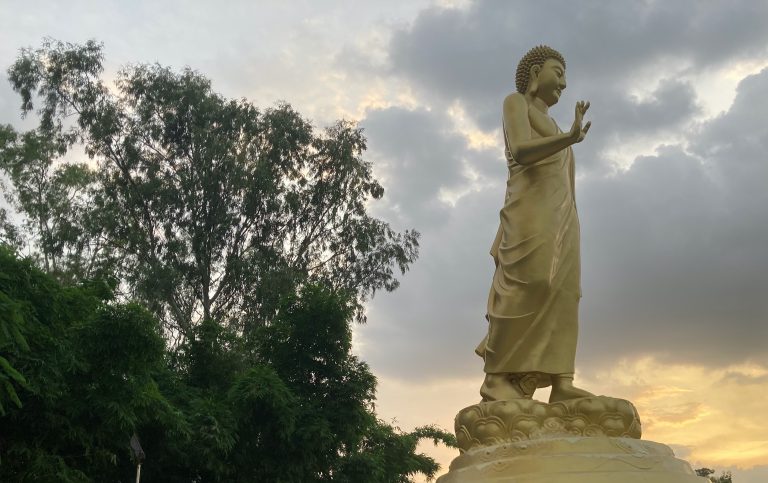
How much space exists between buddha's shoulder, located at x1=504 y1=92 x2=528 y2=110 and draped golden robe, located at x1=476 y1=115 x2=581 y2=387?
79 centimetres

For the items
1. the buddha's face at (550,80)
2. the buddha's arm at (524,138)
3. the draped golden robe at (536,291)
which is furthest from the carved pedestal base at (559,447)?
the buddha's face at (550,80)

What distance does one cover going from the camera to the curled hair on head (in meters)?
8.25

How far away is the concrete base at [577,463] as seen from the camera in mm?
5945

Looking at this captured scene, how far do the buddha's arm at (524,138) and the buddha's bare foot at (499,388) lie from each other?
1840mm

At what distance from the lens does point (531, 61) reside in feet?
27.2

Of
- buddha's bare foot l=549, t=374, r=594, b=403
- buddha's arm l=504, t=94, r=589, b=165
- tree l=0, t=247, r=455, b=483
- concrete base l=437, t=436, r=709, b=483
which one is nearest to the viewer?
concrete base l=437, t=436, r=709, b=483

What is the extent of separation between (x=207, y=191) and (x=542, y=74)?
15755mm

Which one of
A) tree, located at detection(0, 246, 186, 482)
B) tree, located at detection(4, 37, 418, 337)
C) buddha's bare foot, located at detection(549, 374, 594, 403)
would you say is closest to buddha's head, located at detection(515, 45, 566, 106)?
buddha's bare foot, located at detection(549, 374, 594, 403)

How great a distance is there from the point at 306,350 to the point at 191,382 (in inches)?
100

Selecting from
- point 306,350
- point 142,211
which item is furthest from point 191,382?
point 142,211

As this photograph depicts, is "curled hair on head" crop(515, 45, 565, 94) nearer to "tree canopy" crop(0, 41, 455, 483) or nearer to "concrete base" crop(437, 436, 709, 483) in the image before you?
"concrete base" crop(437, 436, 709, 483)

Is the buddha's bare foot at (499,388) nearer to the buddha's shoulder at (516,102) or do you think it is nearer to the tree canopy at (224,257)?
the buddha's shoulder at (516,102)

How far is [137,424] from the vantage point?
13.4m

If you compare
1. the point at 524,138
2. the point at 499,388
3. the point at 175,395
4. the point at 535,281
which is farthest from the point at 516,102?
the point at 175,395
